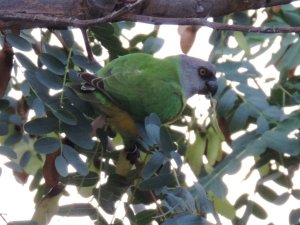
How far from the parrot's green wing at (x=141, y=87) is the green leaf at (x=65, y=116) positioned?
177 millimetres

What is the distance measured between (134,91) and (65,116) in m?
0.31

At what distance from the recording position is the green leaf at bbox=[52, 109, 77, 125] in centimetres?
104

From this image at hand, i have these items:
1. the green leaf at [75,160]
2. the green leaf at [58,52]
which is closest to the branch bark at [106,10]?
the green leaf at [58,52]

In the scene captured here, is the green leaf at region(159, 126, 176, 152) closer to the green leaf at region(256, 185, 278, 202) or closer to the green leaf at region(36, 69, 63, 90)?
the green leaf at region(36, 69, 63, 90)

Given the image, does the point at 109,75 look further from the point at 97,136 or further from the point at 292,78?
the point at 292,78

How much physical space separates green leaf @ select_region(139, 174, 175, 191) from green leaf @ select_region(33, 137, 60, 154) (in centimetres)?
17

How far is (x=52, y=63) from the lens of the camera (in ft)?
3.65

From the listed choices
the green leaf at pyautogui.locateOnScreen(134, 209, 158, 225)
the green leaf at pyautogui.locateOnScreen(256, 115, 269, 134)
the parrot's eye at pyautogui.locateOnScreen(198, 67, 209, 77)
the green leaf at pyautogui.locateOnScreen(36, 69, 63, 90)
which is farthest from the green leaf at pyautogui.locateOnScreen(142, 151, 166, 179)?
the parrot's eye at pyautogui.locateOnScreen(198, 67, 209, 77)

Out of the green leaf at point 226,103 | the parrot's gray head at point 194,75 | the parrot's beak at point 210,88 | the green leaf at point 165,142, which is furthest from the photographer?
the parrot's gray head at point 194,75

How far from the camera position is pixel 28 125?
108 centimetres

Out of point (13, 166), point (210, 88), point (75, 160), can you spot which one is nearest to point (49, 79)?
point (75, 160)

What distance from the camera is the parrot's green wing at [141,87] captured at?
1.25 meters

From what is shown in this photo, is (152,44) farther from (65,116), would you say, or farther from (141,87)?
(65,116)

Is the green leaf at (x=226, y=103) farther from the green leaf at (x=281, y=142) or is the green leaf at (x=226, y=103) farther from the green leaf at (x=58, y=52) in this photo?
the green leaf at (x=58, y=52)
